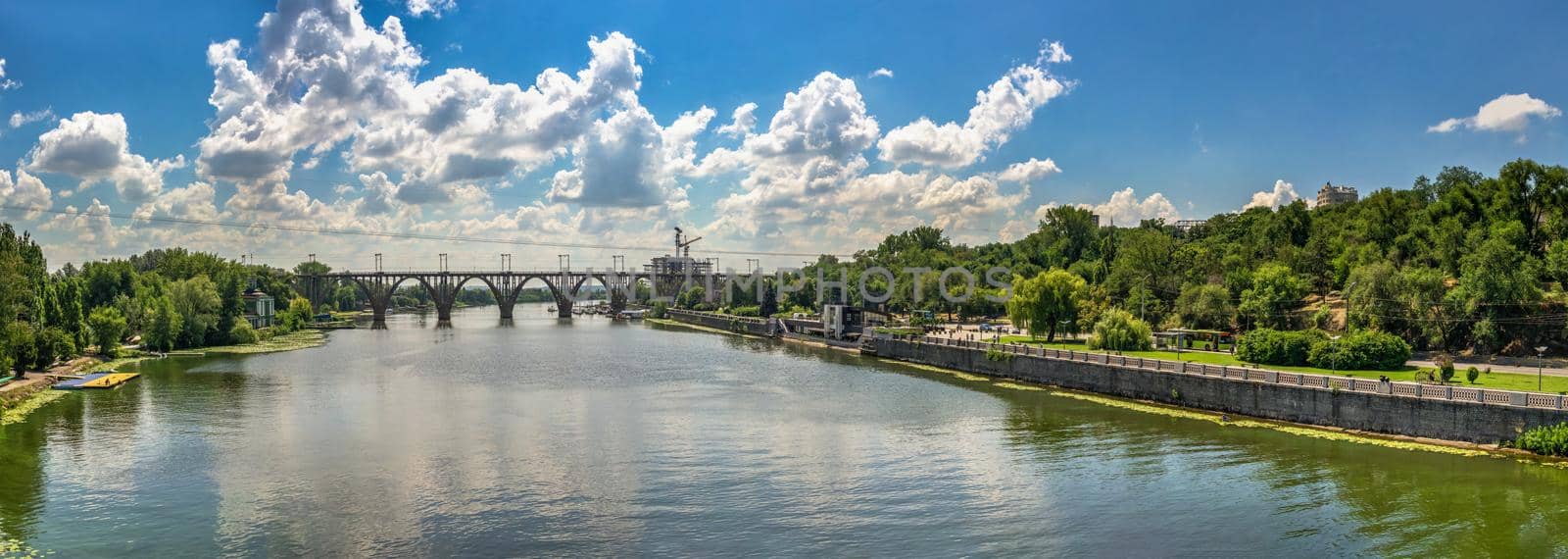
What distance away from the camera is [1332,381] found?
37688 millimetres

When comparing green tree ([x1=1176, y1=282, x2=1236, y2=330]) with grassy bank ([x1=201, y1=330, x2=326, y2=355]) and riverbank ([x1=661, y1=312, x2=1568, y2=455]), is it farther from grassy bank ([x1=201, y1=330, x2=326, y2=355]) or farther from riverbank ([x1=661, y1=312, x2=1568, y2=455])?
grassy bank ([x1=201, y1=330, x2=326, y2=355])

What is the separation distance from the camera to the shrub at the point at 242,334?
8825 centimetres

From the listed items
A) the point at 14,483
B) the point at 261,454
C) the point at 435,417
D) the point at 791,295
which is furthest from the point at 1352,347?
the point at 791,295

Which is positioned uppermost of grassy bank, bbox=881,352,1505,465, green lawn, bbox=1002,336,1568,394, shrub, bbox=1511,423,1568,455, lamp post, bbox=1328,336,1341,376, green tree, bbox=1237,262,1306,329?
green tree, bbox=1237,262,1306,329

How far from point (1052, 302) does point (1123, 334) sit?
11.0m

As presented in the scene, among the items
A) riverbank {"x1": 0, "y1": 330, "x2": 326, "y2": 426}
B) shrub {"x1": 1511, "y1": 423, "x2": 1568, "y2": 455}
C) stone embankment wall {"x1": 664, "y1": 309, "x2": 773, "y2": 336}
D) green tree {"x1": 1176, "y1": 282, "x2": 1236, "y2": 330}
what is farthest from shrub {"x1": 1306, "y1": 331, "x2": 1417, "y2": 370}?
stone embankment wall {"x1": 664, "y1": 309, "x2": 773, "y2": 336}

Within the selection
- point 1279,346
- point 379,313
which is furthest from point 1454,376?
point 379,313

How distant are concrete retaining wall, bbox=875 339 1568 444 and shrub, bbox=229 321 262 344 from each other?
7392 centimetres

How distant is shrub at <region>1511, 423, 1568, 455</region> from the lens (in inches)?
1205

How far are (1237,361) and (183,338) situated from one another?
85.5 m

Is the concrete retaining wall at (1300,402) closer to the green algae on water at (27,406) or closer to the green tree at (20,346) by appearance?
the green algae on water at (27,406)

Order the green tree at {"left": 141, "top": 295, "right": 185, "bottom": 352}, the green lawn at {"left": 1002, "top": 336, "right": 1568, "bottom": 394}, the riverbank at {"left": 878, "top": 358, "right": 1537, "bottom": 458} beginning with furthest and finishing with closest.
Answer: the green tree at {"left": 141, "top": 295, "right": 185, "bottom": 352}
the green lawn at {"left": 1002, "top": 336, "right": 1568, "bottom": 394}
the riverbank at {"left": 878, "top": 358, "right": 1537, "bottom": 458}

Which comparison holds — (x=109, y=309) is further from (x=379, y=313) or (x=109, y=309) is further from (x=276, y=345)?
(x=379, y=313)

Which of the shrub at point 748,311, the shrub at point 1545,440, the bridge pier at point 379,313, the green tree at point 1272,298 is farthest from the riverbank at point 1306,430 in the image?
the bridge pier at point 379,313
